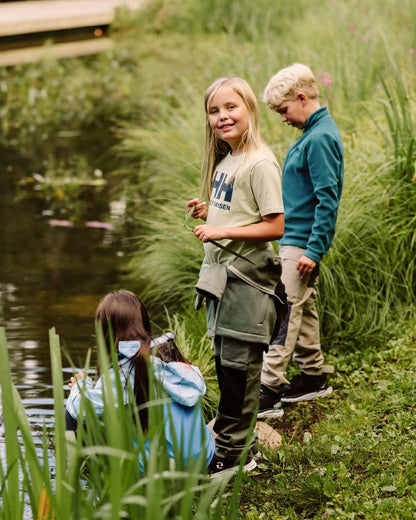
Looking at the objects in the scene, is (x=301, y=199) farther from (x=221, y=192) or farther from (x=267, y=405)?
(x=267, y=405)

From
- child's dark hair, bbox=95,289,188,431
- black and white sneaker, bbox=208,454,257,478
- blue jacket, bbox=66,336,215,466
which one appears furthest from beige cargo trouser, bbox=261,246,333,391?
child's dark hair, bbox=95,289,188,431

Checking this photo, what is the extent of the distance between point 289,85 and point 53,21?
17.4 m

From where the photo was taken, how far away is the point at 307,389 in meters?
4.38

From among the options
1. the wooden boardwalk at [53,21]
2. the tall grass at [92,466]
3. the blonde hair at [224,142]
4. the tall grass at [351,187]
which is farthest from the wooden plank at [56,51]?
the tall grass at [92,466]

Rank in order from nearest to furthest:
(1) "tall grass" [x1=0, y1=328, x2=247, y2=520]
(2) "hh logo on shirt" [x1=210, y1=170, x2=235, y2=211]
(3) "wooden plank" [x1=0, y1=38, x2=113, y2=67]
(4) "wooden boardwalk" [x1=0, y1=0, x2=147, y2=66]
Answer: (1) "tall grass" [x1=0, y1=328, x2=247, y2=520], (2) "hh logo on shirt" [x1=210, y1=170, x2=235, y2=211], (3) "wooden plank" [x1=0, y1=38, x2=113, y2=67], (4) "wooden boardwalk" [x1=0, y1=0, x2=147, y2=66]

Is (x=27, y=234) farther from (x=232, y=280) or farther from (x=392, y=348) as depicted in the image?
(x=232, y=280)

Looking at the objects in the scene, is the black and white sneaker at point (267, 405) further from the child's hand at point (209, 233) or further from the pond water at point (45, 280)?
the child's hand at point (209, 233)

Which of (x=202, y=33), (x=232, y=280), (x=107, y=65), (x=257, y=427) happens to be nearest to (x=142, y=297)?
(x=257, y=427)

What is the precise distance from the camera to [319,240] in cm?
397

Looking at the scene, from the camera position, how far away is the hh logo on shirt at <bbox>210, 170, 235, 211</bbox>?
3473 millimetres

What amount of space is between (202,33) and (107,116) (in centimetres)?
674

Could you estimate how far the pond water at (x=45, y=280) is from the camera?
16.5 ft

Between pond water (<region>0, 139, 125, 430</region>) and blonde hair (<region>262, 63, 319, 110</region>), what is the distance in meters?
1.66

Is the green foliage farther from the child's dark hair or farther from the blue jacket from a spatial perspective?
the child's dark hair
